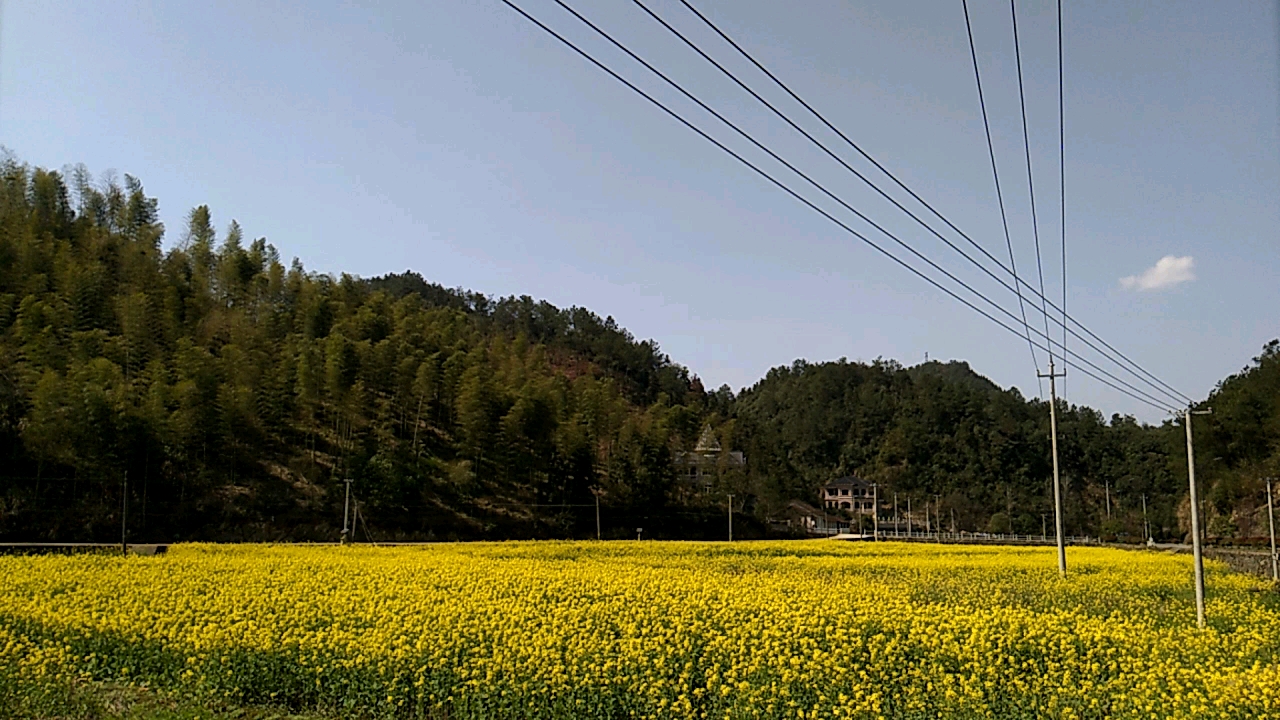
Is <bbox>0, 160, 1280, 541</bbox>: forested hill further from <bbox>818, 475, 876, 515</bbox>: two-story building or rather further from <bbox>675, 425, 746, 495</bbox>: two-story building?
<bbox>818, 475, 876, 515</bbox>: two-story building

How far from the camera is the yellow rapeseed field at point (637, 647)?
24.8 feet

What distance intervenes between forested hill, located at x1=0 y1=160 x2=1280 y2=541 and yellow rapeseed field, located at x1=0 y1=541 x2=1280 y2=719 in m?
21.4

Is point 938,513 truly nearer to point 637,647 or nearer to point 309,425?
point 309,425

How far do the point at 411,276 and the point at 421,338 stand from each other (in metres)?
63.8

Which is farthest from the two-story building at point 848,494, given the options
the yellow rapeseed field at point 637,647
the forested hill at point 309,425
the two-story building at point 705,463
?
the yellow rapeseed field at point 637,647

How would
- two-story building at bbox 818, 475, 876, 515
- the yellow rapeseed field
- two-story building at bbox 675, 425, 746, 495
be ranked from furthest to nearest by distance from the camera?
two-story building at bbox 818, 475, 876, 515 < two-story building at bbox 675, 425, 746, 495 < the yellow rapeseed field

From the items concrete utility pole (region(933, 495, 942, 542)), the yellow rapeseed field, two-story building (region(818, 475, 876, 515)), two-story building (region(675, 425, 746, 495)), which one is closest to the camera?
the yellow rapeseed field

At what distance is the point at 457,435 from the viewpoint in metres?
47.6

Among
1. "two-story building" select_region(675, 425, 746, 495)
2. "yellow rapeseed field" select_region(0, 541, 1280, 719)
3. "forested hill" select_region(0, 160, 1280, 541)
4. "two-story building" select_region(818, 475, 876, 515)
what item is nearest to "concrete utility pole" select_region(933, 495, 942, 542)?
"forested hill" select_region(0, 160, 1280, 541)

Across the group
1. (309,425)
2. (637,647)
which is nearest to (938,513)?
(309,425)

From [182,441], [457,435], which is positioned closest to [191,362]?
[182,441]

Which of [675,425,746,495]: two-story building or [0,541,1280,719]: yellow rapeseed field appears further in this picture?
[675,425,746,495]: two-story building

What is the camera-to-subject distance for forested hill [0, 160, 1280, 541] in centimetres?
3588

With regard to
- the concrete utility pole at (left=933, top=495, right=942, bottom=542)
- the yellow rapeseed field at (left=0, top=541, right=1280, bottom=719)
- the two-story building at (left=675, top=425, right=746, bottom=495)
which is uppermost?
the two-story building at (left=675, top=425, right=746, bottom=495)
